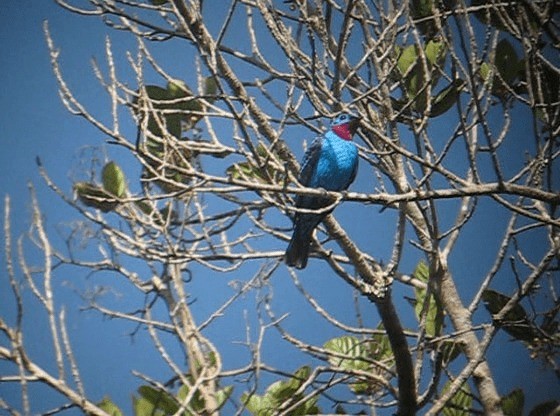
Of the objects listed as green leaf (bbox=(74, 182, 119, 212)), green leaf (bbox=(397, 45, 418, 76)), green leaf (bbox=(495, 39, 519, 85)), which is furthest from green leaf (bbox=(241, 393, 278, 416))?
green leaf (bbox=(495, 39, 519, 85))

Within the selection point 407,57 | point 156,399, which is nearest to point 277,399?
point 156,399

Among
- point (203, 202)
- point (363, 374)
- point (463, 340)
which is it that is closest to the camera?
point (363, 374)

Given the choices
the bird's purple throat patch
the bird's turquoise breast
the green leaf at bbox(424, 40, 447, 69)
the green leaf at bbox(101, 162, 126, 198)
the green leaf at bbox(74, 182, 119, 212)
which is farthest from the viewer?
the green leaf at bbox(101, 162, 126, 198)

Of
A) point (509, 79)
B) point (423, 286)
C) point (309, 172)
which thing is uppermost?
point (509, 79)

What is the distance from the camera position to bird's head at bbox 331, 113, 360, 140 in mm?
2535

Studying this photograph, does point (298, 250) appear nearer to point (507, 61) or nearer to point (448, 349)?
point (448, 349)

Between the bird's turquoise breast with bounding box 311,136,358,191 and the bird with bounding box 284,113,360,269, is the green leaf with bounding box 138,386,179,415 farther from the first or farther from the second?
the bird's turquoise breast with bounding box 311,136,358,191

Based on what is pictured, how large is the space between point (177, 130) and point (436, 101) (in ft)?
3.96

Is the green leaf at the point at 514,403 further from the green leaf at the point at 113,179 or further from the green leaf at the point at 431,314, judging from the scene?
the green leaf at the point at 113,179

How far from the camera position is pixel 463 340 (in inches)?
103

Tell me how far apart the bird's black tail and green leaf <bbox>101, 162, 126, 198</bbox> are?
3.24 feet

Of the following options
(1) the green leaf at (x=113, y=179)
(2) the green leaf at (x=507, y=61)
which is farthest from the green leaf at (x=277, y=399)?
(2) the green leaf at (x=507, y=61)

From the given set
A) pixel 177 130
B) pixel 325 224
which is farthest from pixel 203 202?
pixel 325 224

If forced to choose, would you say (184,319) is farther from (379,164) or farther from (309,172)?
(379,164)
